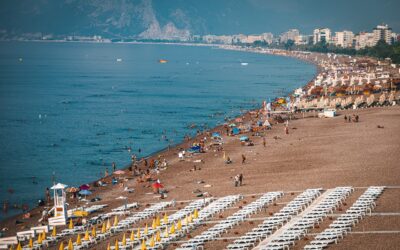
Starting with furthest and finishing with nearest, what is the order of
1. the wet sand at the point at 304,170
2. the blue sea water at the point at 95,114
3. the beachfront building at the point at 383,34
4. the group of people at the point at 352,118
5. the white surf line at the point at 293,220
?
the beachfront building at the point at 383,34, the group of people at the point at 352,118, the blue sea water at the point at 95,114, the wet sand at the point at 304,170, the white surf line at the point at 293,220

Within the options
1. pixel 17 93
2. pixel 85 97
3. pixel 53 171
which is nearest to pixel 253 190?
pixel 53 171

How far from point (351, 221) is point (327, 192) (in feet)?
13.0

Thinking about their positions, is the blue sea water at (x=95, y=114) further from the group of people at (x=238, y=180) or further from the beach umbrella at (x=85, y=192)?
the group of people at (x=238, y=180)

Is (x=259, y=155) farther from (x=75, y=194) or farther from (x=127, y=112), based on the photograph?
(x=127, y=112)

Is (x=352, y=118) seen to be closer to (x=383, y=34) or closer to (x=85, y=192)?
(x=85, y=192)

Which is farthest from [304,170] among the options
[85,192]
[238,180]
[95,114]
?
[95,114]

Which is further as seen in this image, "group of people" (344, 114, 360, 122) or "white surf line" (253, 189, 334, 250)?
"group of people" (344, 114, 360, 122)

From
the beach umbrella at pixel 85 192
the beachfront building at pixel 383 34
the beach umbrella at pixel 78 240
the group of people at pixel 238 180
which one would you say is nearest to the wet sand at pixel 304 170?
the group of people at pixel 238 180

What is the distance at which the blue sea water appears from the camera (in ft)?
121

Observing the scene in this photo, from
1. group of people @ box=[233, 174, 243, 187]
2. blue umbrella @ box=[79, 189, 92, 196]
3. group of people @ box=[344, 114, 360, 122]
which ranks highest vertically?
group of people @ box=[344, 114, 360, 122]

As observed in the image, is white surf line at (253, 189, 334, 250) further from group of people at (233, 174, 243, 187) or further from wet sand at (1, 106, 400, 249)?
group of people at (233, 174, 243, 187)

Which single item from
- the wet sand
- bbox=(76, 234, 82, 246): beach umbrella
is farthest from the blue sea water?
bbox=(76, 234, 82, 246): beach umbrella

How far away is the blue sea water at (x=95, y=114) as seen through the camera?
3701cm

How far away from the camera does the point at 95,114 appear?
60.2m
